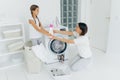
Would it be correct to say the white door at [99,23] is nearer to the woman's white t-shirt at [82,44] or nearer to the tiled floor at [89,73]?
the tiled floor at [89,73]

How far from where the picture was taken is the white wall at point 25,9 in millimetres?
3289

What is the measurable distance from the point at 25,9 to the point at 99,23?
2049 mm

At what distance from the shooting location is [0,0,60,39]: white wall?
3.29 meters

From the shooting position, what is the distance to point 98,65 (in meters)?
3.44

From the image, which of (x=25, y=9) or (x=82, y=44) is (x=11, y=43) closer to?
(x=25, y=9)

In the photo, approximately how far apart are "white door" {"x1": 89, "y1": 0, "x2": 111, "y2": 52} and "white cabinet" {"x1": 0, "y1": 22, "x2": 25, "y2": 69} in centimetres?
216

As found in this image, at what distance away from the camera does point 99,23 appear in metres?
4.27

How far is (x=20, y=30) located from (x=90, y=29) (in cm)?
223

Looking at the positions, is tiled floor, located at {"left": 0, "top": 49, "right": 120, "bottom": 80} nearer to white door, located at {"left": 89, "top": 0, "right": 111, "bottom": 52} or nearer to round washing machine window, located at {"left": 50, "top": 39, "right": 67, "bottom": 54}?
round washing machine window, located at {"left": 50, "top": 39, "right": 67, "bottom": 54}

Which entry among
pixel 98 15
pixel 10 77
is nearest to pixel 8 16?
pixel 10 77


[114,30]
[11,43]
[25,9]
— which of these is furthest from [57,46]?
[114,30]

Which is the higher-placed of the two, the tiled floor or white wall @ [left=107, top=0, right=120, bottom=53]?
white wall @ [left=107, top=0, right=120, bottom=53]

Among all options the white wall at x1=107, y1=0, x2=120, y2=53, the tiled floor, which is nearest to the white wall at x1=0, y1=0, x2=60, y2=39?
the tiled floor

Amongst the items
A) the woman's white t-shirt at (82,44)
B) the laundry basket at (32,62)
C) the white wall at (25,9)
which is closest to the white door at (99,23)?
the white wall at (25,9)
